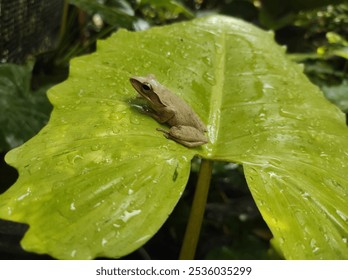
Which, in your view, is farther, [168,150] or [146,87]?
[146,87]

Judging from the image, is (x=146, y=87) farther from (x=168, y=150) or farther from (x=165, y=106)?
(x=168, y=150)

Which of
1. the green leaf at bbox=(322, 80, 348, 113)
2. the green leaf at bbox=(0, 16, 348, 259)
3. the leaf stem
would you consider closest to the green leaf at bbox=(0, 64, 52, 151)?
the green leaf at bbox=(0, 16, 348, 259)

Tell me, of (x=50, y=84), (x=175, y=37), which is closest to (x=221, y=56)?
(x=175, y=37)

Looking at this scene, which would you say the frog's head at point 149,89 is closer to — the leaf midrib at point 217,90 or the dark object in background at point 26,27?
the leaf midrib at point 217,90

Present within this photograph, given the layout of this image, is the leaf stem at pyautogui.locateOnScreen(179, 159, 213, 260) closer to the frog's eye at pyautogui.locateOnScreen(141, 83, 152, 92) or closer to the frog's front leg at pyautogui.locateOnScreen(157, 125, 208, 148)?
the frog's front leg at pyautogui.locateOnScreen(157, 125, 208, 148)

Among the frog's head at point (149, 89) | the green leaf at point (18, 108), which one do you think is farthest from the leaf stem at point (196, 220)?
the green leaf at point (18, 108)

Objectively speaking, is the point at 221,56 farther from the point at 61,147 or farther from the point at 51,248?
the point at 51,248

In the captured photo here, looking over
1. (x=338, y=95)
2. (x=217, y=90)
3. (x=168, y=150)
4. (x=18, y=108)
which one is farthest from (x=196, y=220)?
(x=338, y=95)
